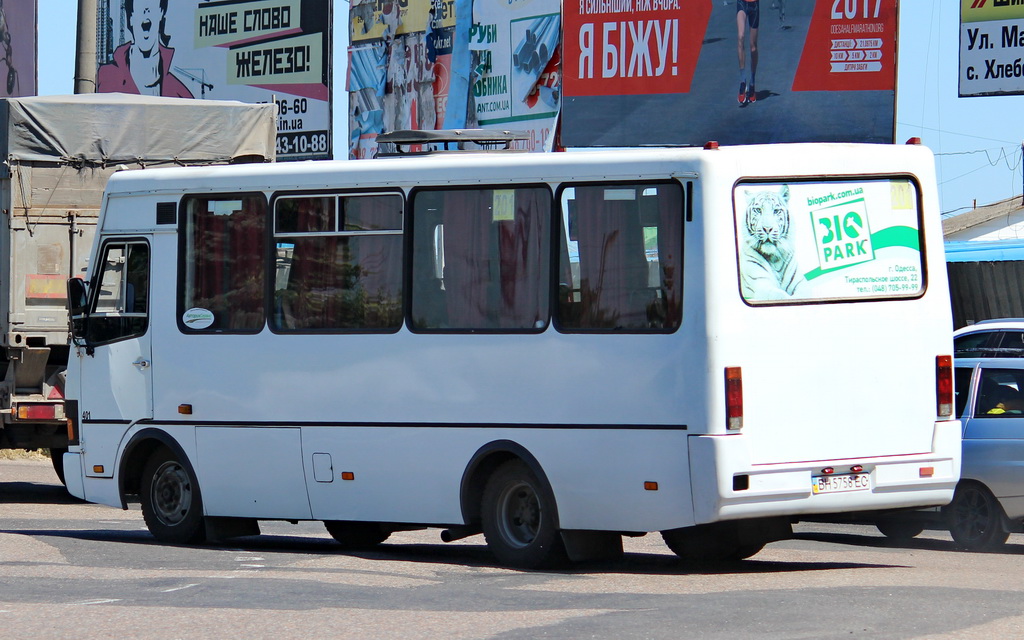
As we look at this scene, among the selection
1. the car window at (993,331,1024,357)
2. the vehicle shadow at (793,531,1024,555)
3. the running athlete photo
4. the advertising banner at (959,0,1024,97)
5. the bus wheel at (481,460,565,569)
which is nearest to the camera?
the bus wheel at (481,460,565,569)

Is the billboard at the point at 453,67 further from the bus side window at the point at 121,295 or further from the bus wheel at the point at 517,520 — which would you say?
A: the bus wheel at the point at 517,520

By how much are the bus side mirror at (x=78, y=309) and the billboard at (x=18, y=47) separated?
19.7 metres

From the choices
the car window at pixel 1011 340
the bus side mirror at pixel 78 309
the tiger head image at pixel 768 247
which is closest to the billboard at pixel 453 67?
the car window at pixel 1011 340

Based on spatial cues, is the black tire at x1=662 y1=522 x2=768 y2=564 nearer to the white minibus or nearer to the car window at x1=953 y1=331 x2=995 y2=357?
the white minibus

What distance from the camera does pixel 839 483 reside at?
10.7 meters

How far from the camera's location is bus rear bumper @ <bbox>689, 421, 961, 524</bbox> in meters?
10.2

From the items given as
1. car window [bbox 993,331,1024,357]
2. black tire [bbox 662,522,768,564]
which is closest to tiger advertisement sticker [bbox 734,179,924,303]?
black tire [bbox 662,522,768,564]

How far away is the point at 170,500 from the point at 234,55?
23.3 m

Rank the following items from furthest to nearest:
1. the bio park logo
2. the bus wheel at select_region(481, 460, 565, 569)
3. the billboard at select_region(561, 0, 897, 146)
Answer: the billboard at select_region(561, 0, 897, 146), the bus wheel at select_region(481, 460, 565, 569), the bio park logo

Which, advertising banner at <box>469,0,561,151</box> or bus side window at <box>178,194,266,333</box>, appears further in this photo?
advertising banner at <box>469,0,561,151</box>

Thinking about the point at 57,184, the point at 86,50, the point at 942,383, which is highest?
the point at 86,50

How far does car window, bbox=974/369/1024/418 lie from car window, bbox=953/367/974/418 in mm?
125

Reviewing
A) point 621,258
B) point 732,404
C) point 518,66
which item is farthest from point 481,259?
point 518,66

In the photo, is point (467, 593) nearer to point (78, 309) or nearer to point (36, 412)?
point (78, 309)
